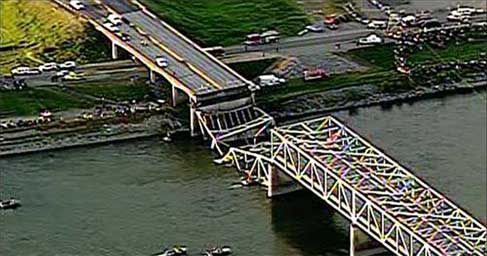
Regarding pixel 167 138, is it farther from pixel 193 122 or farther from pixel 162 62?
pixel 162 62

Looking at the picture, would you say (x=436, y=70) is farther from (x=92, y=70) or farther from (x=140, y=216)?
(x=140, y=216)

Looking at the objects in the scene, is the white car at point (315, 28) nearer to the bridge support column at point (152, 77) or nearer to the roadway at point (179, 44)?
the roadway at point (179, 44)

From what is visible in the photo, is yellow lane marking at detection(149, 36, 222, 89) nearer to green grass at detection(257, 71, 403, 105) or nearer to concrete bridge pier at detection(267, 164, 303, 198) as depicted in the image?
green grass at detection(257, 71, 403, 105)

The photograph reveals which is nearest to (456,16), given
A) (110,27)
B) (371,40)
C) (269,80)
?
(371,40)

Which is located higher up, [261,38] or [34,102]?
[261,38]

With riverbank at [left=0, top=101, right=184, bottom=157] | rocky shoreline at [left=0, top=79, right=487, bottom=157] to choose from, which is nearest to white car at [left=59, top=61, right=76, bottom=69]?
riverbank at [left=0, top=101, right=184, bottom=157]

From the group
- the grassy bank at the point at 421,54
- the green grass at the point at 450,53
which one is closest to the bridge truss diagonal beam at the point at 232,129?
the grassy bank at the point at 421,54
